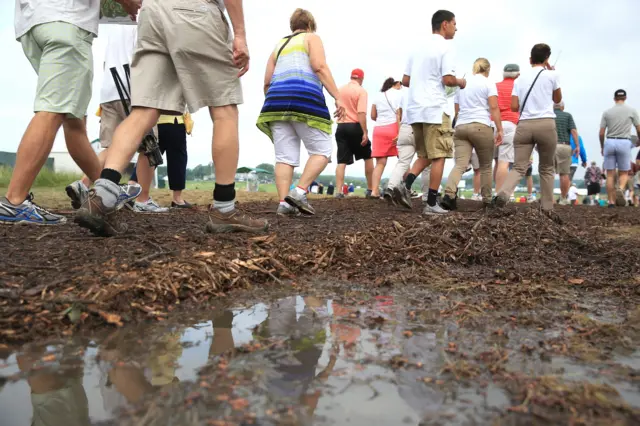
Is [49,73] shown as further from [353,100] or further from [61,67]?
[353,100]

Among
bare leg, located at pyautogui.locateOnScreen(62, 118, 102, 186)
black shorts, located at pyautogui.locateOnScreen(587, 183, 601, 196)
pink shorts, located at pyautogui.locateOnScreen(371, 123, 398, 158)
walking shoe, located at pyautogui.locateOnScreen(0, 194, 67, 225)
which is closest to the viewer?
walking shoe, located at pyautogui.locateOnScreen(0, 194, 67, 225)

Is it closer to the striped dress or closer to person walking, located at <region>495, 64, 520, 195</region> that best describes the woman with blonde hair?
person walking, located at <region>495, 64, 520, 195</region>

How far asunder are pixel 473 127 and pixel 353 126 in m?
2.57

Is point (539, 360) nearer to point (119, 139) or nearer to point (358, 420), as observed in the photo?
point (358, 420)

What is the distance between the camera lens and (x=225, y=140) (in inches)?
136

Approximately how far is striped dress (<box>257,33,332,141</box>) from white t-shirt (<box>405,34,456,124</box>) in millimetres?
1593

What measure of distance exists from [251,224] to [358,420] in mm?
2514

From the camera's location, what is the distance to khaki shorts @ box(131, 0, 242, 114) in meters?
3.27

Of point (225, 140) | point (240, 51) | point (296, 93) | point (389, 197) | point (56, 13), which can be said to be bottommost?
point (389, 197)

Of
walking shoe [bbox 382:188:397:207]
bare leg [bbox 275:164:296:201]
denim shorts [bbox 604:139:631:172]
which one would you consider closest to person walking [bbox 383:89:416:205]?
walking shoe [bbox 382:188:397:207]

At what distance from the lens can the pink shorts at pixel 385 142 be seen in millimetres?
9406

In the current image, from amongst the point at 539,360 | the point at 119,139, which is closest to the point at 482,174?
the point at 119,139

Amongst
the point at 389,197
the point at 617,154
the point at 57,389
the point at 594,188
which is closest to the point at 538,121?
the point at 389,197

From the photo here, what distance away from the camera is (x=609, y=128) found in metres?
11.2
